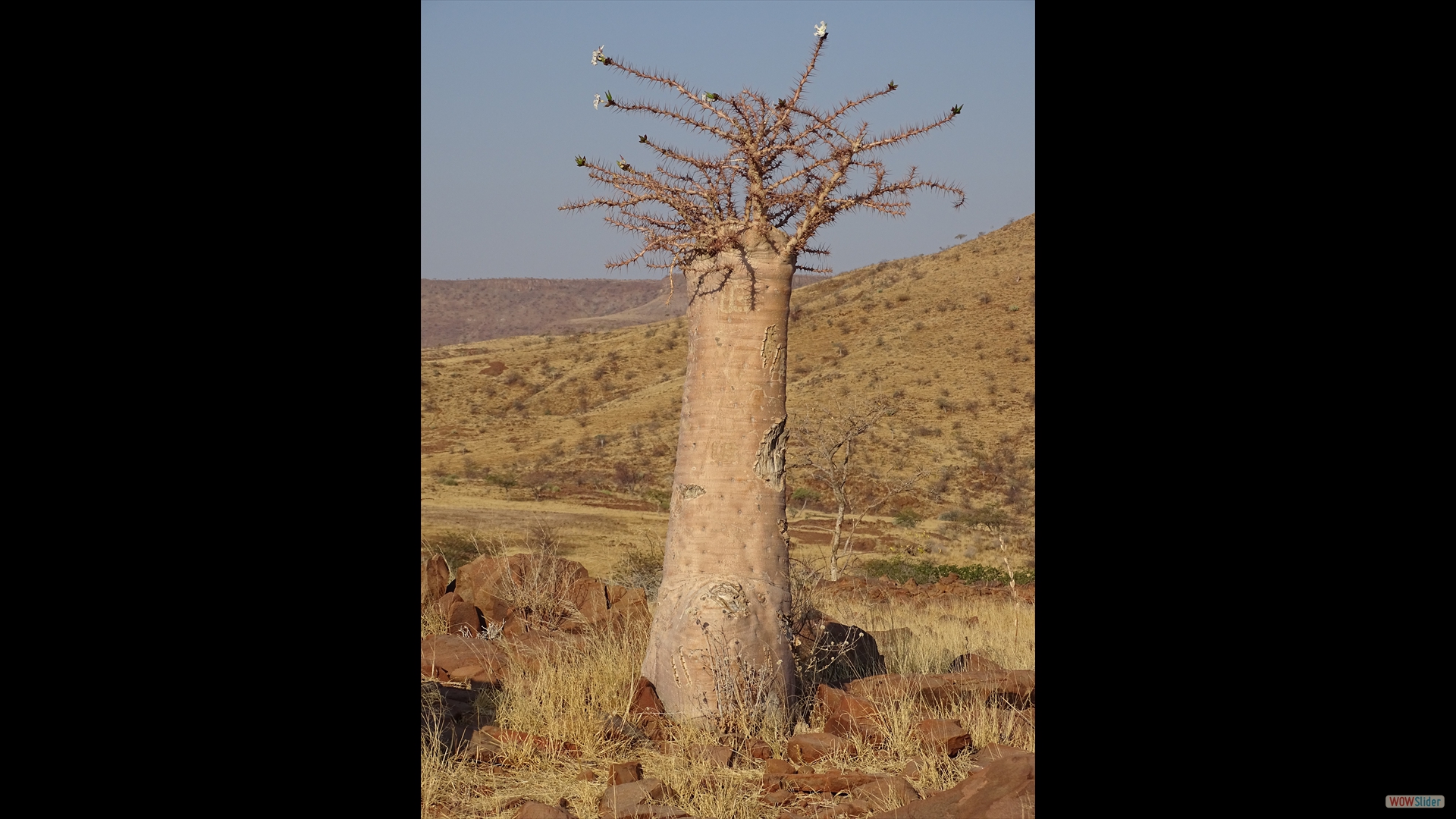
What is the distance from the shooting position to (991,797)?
3238mm

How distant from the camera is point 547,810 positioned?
3520 millimetres

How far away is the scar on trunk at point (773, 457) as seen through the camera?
464cm

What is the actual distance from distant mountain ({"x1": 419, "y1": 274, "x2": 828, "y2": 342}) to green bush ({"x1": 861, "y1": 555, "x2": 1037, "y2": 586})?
222 feet

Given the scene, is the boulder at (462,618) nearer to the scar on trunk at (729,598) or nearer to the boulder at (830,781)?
the scar on trunk at (729,598)

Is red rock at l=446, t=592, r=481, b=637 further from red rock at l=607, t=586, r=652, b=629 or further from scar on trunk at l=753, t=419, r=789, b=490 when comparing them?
scar on trunk at l=753, t=419, r=789, b=490

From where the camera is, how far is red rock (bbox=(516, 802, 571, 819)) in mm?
3492

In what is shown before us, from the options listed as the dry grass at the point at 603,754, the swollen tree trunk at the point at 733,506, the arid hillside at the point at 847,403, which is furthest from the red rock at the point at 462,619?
the arid hillside at the point at 847,403

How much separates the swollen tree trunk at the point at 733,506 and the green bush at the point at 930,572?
8317 mm

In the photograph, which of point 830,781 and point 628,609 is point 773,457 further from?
point 628,609

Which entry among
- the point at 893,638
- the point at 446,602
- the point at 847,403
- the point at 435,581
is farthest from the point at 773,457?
the point at 847,403
